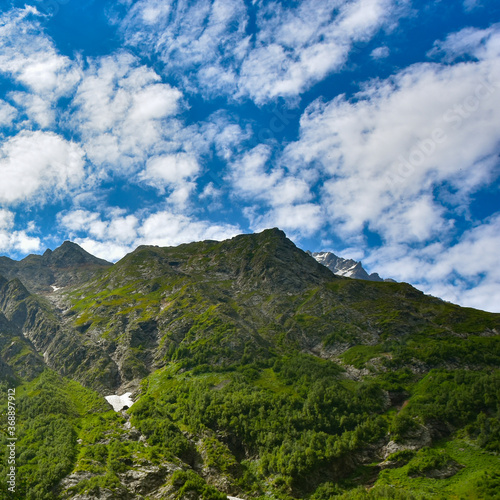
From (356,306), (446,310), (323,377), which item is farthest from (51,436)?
(446,310)

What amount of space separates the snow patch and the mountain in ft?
10.7

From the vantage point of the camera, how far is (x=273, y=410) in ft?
331

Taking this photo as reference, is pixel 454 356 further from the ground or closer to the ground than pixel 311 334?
closer to the ground

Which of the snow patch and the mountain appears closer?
the mountain

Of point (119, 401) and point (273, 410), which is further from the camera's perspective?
point (119, 401)

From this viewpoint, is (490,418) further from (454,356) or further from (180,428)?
(180,428)

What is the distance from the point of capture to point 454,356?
11944cm

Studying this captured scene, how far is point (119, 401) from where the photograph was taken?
13500cm

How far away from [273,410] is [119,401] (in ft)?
231

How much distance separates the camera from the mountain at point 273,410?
77000 millimetres

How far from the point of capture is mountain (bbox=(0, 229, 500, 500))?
77.0 metres

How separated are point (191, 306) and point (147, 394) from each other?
7121cm

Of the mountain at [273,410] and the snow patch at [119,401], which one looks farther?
the snow patch at [119,401]

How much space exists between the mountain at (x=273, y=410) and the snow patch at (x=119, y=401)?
3.25 m
